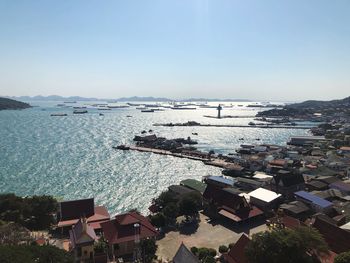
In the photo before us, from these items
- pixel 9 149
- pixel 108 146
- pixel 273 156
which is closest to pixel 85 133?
pixel 108 146

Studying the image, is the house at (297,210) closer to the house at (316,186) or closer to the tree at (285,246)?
the house at (316,186)

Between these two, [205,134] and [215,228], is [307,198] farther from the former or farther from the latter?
[205,134]

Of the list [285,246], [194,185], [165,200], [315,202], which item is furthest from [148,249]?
[194,185]

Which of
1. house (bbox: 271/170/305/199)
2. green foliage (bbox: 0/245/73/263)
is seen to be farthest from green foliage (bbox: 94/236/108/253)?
house (bbox: 271/170/305/199)

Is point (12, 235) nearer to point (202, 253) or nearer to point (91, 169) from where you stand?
point (202, 253)

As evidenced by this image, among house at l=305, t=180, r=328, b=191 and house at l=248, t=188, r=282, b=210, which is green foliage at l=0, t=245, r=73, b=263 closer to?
house at l=248, t=188, r=282, b=210
